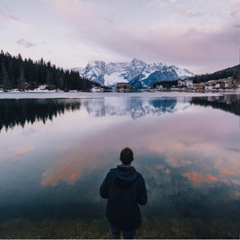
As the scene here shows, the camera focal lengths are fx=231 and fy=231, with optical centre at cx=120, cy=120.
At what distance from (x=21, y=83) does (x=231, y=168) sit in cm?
18891

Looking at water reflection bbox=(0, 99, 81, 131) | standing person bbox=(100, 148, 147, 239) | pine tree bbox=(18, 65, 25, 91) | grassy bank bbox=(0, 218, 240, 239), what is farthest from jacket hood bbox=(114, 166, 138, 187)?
pine tree bbox=(18, 65, 25, 91)

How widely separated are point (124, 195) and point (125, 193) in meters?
0.07

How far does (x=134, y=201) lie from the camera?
6.00 meters

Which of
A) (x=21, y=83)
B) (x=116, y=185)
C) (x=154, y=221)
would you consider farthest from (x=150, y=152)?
(x=21, y=83)

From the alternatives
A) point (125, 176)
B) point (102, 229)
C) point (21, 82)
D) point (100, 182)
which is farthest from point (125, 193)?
point (21, 82)

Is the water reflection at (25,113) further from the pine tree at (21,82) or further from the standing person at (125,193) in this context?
the pine tree at (21,82)

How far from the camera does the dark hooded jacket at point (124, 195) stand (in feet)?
18.7

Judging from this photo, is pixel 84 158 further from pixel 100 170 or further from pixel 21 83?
pixel 21 83

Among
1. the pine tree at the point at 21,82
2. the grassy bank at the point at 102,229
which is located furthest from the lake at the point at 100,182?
the pine tree at the point at 21,82

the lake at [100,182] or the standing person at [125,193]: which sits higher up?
the standing person at [125,193]

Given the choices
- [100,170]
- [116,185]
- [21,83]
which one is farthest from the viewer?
[21,83]

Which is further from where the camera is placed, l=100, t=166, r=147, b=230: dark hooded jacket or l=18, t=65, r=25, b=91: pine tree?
l=18, t=65, r=25, b=91: pine tree

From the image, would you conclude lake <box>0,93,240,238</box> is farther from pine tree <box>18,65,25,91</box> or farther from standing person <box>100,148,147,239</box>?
pine tree <box>18,65,25,91</box>

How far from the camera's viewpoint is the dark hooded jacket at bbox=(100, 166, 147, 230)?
5.69m
